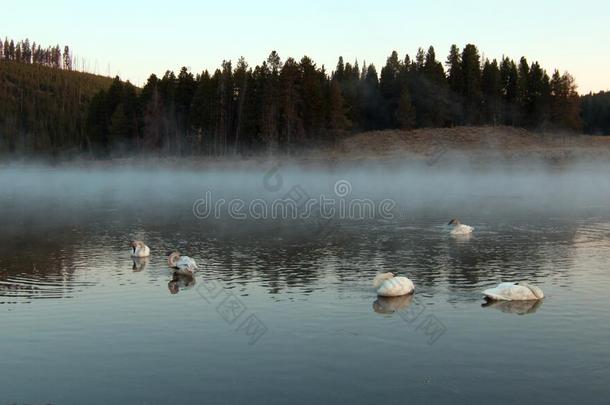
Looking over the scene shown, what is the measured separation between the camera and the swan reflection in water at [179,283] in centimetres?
2266

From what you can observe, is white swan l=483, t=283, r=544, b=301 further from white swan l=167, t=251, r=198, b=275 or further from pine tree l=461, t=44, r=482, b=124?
pine tree l=461, t=44, r=482, b=124

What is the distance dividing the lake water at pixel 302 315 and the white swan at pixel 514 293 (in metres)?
0.52

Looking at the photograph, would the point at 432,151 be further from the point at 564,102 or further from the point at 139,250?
the point at 139,250

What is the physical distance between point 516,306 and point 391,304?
11.9ft

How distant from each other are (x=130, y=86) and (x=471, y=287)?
13359 centimetres

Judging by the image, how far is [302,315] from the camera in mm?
18781

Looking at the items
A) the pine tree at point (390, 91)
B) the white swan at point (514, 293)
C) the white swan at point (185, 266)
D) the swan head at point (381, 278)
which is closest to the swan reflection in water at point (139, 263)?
the white swan at point (185, 266)

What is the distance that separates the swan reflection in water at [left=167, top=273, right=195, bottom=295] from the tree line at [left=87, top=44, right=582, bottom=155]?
86.8 metres

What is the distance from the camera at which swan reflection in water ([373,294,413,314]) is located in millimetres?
19328

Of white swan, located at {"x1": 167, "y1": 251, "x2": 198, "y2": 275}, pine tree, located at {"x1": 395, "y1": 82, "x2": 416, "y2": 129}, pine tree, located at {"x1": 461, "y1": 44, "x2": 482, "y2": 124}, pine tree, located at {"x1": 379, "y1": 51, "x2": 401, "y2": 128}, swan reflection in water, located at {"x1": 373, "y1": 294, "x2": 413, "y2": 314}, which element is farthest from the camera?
pine tree, located at {"x1": 379, "y1": 51, "x2": 401, "y2": 128}

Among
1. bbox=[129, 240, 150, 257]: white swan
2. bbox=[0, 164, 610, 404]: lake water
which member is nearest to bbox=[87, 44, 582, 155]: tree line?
bbox=[0, 164, 610, 404]: lake water

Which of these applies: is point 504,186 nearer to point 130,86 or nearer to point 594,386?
point 594,386

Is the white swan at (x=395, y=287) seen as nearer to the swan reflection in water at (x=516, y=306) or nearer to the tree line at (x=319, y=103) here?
the swan reflection in water at (x=516, y=306)

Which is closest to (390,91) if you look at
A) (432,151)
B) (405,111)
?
(405,111)
